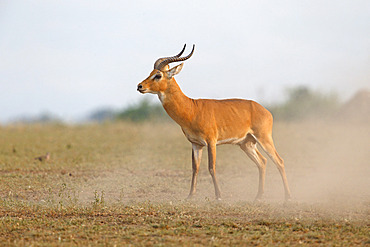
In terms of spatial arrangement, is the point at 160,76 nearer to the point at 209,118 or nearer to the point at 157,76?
the point at 157,76

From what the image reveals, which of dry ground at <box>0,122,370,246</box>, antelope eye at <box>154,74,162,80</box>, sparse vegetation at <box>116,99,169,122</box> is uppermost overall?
sparse vegetation at <box>116,99,169,122</box>

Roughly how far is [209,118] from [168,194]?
2.04 metres

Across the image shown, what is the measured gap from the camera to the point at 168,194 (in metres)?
10.6

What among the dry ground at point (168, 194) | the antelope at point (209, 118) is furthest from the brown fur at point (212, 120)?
the dry ground at point (168, 194)

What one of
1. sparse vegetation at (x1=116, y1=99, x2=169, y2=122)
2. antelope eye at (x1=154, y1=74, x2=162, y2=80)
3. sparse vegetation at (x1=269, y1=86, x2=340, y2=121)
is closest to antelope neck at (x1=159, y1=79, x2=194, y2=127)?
antelope eye at (x1=154, y1=74, x2=162, y2=80)

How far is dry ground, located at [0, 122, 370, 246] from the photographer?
706 centimetres

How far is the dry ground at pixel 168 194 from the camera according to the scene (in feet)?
23.2

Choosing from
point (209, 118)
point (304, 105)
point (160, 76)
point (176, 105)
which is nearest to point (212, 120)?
point (209, 118)

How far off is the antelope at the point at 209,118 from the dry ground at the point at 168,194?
3.12 ft

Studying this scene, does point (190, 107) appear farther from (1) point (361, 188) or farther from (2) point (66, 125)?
(2) point (66, 125)

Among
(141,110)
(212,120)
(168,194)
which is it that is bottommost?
(168,194)

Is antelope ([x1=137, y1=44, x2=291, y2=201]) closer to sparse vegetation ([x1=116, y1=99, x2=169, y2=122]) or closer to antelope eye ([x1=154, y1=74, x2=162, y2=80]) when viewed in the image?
antelope eye ([x1=154, y1=74, x2=162, y2=80])

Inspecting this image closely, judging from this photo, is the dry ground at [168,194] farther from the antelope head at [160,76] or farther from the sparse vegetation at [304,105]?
the sparse vegetation at [304,105]

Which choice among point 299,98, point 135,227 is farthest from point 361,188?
point 299,98
